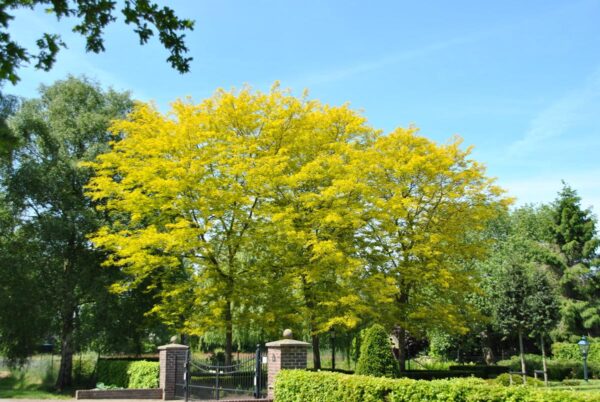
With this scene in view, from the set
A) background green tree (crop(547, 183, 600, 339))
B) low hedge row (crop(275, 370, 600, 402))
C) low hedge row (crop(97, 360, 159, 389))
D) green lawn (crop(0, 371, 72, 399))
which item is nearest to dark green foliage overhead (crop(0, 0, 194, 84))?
low hedge row (crop(275, 370, 600, 402))

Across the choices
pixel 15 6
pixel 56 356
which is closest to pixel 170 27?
pixel 15 6

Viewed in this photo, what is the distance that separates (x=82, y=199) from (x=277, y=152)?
10248 millimetres

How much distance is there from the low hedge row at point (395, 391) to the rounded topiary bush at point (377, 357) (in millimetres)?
1759

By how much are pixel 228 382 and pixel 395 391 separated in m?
6.57

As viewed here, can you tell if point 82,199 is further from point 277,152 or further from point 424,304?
point 424,304

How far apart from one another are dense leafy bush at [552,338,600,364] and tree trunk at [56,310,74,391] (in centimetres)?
2660

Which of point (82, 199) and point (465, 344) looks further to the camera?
point (465, 344)

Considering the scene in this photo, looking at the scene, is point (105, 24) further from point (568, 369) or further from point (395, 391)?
point (568, 369)

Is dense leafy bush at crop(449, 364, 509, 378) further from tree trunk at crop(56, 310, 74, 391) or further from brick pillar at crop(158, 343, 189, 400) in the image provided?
tree trunk at crop(56, 310, 74, 391)

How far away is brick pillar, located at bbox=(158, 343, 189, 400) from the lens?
16.2 meters

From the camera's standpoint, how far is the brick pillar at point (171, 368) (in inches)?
637

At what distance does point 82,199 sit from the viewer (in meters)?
24.0

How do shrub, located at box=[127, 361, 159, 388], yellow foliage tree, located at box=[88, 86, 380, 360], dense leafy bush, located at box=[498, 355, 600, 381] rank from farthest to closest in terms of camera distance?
dense leafy bush, located at box=[498, 355, 600, 381], shrub, located at box=[127, 361, 159, 388], yellow foliage tree, located at box=[88, 86, 380, 360]

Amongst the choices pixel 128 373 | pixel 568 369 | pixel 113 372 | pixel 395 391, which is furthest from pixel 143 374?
pixel 568 369
